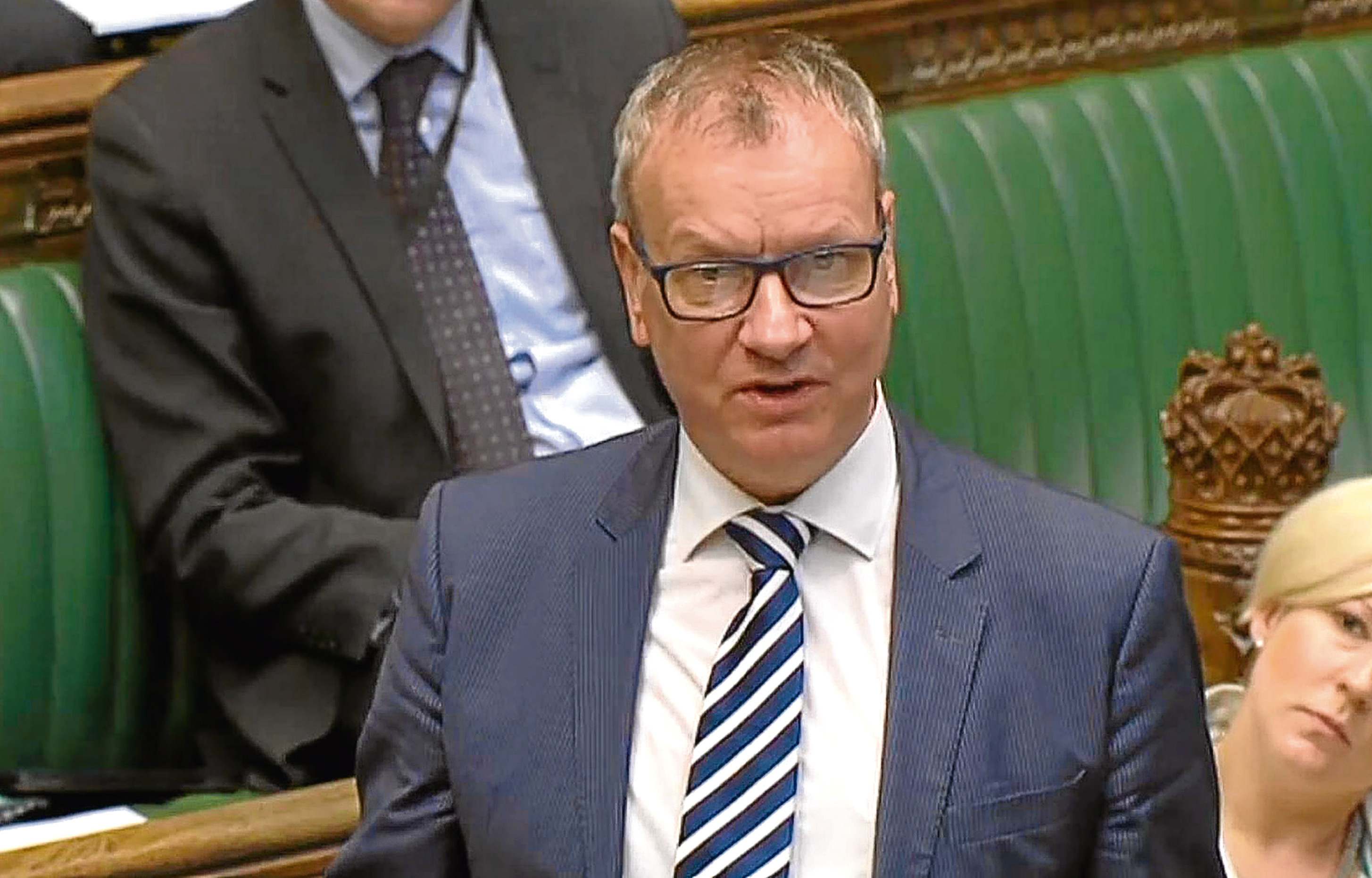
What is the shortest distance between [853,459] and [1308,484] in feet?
3.33

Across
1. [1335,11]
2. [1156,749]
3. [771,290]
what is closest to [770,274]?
[771,290]

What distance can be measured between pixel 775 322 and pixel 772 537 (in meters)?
0.15

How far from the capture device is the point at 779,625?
1452 mm

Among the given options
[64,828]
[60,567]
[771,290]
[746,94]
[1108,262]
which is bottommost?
[64,828]

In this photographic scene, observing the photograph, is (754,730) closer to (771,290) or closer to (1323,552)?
(771,290)

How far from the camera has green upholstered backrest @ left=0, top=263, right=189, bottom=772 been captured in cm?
248

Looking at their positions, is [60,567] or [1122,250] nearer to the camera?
[60,567]

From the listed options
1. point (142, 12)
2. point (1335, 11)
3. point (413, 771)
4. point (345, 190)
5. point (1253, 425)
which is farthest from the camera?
point (1335, 11)

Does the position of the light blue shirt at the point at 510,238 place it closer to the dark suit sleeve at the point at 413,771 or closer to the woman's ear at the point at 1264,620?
the woman's ear at the point at 1264,620

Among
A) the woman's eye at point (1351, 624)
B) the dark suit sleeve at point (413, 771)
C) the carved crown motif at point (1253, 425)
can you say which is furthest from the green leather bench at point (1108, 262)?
the dark suit sleeve at point (413, 771)

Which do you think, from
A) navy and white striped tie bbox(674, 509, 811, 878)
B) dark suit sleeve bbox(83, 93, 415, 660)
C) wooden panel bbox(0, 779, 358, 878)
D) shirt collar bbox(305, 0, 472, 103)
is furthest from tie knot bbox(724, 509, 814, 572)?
shirt collar bbox(305, 0, 472, 103)

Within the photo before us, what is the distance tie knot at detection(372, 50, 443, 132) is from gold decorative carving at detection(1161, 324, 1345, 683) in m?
0.78

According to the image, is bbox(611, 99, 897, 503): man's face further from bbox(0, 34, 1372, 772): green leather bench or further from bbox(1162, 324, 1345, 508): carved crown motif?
bbox(0, 34, 1372, 772): green leather bench

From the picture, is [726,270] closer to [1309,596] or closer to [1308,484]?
[1309,596]
